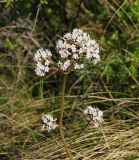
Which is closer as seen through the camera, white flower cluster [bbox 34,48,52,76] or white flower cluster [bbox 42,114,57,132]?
white flower cluster [bbox 34,48,52,76]

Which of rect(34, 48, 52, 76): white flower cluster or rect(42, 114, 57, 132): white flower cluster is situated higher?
rect(34, 48, 52, 76): white flower cluster

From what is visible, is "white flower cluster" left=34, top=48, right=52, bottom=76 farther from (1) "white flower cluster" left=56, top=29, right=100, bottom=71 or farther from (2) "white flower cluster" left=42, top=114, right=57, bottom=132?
(2) "white flower cluster" left=42, top=114, right=57, bottom=132

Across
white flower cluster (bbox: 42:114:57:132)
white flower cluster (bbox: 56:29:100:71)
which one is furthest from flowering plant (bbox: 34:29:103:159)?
white flower cluster (bbox: 42:114:57:132)

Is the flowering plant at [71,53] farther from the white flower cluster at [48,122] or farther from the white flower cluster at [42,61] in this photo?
the white flower cluster at [48,122]

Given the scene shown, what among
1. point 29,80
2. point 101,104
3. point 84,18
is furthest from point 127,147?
point 84,18

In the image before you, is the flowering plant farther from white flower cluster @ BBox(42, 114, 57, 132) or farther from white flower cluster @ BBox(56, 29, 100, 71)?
white flower cluster @ BBox(42, 114, 57, 132)

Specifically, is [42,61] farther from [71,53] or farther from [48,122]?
[48,122]

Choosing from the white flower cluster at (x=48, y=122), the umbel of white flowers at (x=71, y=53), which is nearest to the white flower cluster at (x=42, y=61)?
the umbel of white flowers at (x=71, y=53)

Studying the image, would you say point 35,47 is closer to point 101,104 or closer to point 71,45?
point 101,104
